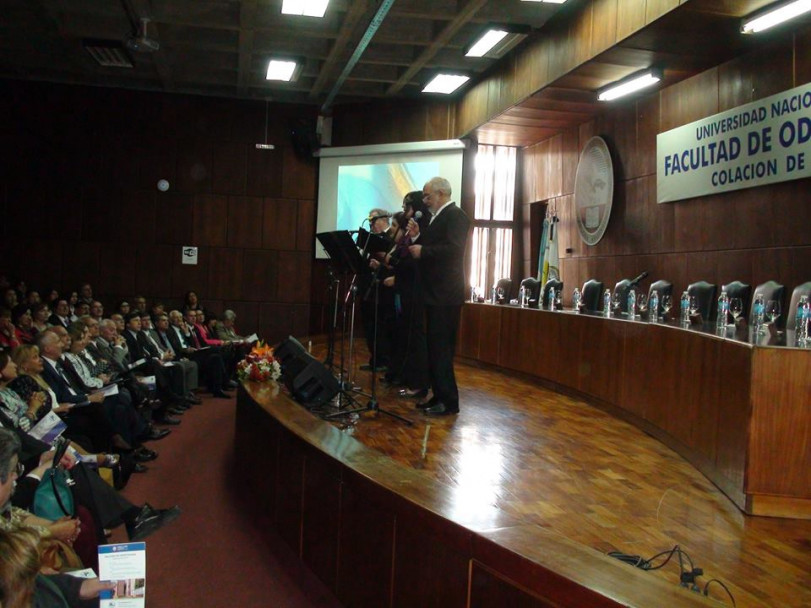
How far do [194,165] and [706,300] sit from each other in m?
7.92

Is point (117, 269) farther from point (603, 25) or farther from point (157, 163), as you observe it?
point (603, 25)

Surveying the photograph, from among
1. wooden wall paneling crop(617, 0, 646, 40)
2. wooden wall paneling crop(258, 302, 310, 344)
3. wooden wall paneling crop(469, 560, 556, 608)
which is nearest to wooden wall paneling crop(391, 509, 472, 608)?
wooden wall paneling crop(469, 560, 556, 608)

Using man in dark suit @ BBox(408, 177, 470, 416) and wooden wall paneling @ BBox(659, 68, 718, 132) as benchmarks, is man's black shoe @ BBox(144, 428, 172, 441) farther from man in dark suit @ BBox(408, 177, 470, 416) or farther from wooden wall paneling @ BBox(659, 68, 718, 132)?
wooden wall paneling @ BBox(659, 68, 718, 132)

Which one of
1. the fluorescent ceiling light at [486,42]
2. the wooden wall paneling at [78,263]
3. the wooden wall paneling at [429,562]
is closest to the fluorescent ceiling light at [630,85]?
the fluorescent ceiling light at [486,42]

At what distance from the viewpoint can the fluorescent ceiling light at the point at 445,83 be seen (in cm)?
913

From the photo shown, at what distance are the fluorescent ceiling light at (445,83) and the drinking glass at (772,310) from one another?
18.5ft

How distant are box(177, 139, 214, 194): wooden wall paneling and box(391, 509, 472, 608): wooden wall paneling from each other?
961cm

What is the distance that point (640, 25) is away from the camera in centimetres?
542

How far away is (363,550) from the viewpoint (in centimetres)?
257

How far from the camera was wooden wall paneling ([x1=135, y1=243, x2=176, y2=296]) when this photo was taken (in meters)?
10.9

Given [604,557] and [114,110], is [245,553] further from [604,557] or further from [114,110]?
[114,110]

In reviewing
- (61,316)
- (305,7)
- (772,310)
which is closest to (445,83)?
(305,7)

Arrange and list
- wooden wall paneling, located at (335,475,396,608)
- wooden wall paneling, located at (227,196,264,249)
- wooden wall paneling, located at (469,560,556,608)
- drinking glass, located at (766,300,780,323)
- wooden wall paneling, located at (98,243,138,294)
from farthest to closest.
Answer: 1. wooden wall paneling, located at (227,196,264,249)
2. wooden wall paneling, located at (98,243,138,294)
3. drinking glass, located at (766,300,780,323)
4. wooden wall paneling, located at (335,475,396,608)
5. wooden wall paneling, located at (469,560,556,608)

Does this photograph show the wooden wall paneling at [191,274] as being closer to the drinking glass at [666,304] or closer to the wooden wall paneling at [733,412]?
the drinking glass at [666,304]
